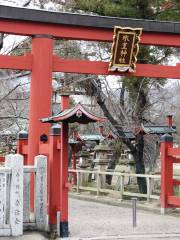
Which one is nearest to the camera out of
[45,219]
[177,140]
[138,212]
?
[45,219]

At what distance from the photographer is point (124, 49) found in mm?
13172

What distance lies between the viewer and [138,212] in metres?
12.9

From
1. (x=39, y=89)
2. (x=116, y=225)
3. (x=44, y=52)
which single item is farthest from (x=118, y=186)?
(x=116, y=225)

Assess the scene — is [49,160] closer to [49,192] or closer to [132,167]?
[49,192]

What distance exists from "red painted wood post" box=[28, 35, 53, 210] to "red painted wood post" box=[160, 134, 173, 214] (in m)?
3.00

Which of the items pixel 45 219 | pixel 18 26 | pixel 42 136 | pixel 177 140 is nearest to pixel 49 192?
pixel 45 219

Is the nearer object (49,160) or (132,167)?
(49,160)

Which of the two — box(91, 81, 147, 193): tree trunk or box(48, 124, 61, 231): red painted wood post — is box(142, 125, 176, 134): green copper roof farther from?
box(48, 124, 61, 231): red painted wood post

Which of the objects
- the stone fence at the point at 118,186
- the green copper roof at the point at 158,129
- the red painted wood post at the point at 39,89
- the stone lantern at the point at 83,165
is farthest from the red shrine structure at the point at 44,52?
the stone lantern at the point at 83,165

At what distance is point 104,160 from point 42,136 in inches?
262

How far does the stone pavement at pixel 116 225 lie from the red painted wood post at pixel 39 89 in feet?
7.11

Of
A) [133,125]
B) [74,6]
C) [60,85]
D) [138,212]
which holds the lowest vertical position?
[138,212]

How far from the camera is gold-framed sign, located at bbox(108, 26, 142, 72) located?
1295 cm

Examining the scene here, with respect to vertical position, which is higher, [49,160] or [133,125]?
[133,125]
